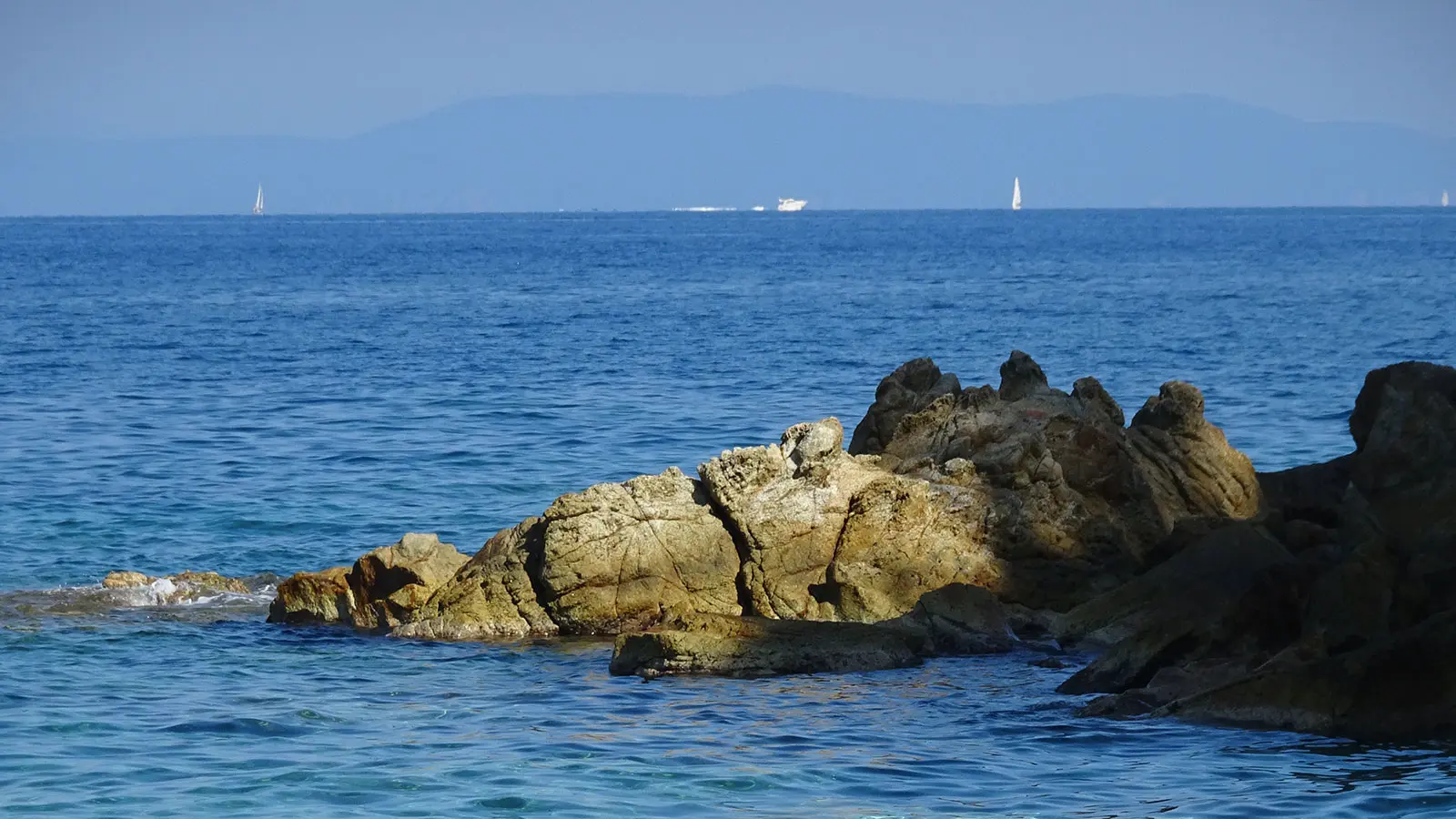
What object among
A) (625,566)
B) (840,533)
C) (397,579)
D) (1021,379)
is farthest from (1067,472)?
(397,579)

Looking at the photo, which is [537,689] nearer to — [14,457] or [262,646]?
[262,646]

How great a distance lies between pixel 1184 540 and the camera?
16.5m

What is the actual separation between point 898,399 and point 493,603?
5.52 meters

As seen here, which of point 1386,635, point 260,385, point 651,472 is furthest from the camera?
point 260,385

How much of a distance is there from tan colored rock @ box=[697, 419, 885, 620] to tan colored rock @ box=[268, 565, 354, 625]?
383cm

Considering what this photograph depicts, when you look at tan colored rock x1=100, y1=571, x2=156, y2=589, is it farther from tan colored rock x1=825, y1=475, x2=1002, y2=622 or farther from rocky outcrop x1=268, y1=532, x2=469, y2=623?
tan colored rock x1=825, y1=475, x2=1002, y2=622

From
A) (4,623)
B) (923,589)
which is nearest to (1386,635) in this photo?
(923,589)

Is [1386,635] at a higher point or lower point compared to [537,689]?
higher

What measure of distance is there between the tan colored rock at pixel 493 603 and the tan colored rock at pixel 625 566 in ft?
0.65

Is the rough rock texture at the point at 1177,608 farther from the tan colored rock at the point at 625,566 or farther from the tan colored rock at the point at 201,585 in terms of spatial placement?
the tan colored rock at the point at 201,585

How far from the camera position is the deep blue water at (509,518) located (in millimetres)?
11578

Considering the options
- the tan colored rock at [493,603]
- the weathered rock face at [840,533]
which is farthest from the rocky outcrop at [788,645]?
the tan colored rock at [493,603]

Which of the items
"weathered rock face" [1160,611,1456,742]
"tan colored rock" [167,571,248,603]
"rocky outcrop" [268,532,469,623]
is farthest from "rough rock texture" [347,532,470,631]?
"weathered rock face" [1160,611,1456,742]

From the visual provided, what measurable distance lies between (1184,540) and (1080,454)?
1970 mm
